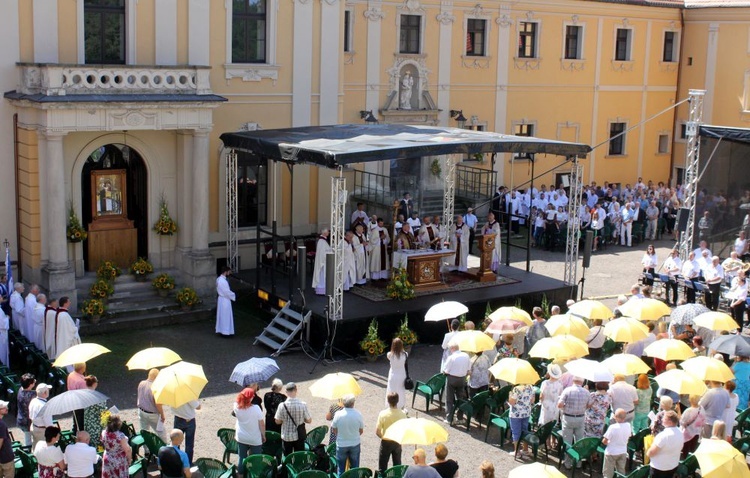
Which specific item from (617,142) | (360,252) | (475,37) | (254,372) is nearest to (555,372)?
(254,372)

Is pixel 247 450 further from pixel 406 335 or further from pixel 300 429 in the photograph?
pixel 406 335

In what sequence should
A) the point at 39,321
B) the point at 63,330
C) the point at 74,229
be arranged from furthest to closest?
1. the point at 74,229
2. the point at 39,321
3. the point at 63,330

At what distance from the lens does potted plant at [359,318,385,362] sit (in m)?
19.4

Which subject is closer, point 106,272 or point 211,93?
point 106,272

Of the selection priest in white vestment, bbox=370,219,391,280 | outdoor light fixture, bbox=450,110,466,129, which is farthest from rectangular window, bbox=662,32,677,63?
priest in white vestment, bbox=370,219,391,280

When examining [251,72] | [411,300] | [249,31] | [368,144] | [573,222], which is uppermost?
[249,31]

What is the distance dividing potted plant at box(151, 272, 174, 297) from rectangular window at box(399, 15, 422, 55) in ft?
39.6

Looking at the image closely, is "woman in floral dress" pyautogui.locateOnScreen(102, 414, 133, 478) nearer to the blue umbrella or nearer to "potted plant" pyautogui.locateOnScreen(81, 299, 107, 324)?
the blue umbrella

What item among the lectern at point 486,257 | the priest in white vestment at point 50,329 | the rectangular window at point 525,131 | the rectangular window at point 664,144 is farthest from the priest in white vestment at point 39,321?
the rectangular window at point 664,144

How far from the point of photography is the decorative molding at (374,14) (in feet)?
98.0

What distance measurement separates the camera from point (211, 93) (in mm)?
22312

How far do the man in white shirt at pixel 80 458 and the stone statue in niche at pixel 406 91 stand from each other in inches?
799

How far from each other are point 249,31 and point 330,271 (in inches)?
313

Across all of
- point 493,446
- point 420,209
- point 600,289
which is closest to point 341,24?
point 420,209
